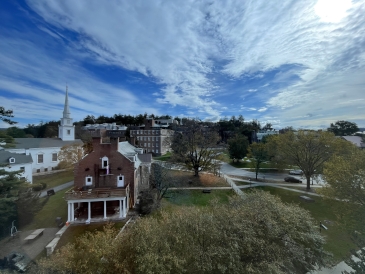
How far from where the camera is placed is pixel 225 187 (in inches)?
1051

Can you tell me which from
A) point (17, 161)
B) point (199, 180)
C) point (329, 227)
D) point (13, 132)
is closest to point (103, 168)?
point (13, 132)

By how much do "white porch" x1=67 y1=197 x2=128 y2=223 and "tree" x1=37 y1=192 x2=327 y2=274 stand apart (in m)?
7.55

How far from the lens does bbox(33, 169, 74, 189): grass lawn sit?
85.4ft

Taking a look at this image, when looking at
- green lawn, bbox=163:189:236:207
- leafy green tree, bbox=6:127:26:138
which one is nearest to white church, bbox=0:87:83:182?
leafy green tree, bbox=6:127:26:138

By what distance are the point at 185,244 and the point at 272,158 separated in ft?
96.1

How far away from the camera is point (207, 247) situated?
25.6 ft

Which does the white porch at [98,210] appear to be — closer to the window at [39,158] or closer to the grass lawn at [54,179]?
the grass lawn at [54,179]

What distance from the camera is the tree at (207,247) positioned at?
687 centimetres

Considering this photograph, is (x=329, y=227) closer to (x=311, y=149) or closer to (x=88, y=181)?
(x=311, y=149)

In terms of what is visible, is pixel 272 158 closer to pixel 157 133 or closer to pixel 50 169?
pixel 157 133

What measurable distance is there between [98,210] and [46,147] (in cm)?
2274

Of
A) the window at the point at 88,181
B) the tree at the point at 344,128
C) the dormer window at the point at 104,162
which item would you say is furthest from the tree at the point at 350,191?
the tree at the point at 344,128

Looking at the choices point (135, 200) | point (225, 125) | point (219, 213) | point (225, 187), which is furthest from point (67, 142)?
point (225, 125)

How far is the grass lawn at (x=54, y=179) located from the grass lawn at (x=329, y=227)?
30.3 m
